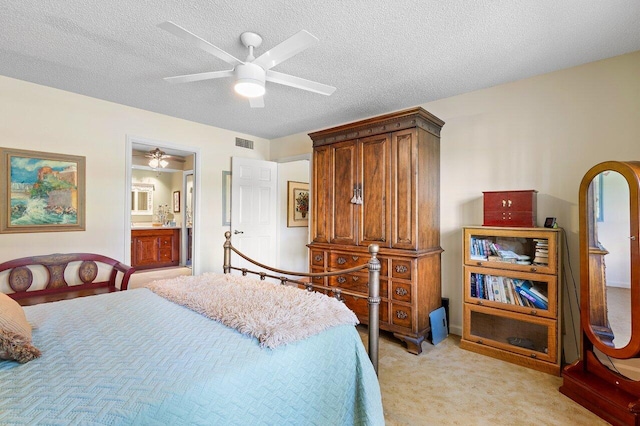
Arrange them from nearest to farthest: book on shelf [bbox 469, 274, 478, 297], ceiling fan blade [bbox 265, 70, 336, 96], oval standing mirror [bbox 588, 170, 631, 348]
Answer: oval standing mirror [bbox 588, 170, 631, 348]
ceiling fan blade [bbox 265, 70, 336, 96]
book on shelf [bbox 469, 274, 478, 297]

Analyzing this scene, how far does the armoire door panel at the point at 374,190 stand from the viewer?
3.24 meters

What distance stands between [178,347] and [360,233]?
2.38 meters

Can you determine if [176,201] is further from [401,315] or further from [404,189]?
[401,315]

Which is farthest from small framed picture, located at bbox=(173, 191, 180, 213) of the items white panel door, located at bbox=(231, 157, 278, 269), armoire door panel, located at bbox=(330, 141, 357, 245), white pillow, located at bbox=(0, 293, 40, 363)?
white pillow, located at bbox=(0, 293, 40, 363)

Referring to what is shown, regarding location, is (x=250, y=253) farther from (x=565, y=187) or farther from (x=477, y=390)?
(x=565, y=187)

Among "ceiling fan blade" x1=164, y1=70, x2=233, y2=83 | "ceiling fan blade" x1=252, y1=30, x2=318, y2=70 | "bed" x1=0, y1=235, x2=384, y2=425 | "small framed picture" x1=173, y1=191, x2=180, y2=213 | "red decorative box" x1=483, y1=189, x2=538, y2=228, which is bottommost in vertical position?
"bed" x1=0, y1=235, x2=384, y2=425

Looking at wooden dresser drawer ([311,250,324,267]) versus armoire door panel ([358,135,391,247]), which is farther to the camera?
wooden dresser drawer ([311,250,324,267])

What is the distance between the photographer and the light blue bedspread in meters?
0.98

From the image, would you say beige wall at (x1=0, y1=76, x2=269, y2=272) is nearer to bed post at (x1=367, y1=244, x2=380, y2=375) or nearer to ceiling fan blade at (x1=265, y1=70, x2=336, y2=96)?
ceiling fan blade at (x1=265, y1=70, x2=336, y2=96)

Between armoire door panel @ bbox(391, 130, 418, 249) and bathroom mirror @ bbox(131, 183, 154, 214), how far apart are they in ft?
22.4

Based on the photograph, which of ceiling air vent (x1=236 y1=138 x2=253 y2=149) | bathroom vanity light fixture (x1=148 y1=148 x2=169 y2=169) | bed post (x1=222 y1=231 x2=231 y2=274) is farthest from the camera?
bathroom vanity light fixture (x1=148 y1=148 x2=169 y2=169)

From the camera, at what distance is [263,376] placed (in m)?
1.26

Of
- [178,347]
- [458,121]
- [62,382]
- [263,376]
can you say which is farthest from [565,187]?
[62,382]

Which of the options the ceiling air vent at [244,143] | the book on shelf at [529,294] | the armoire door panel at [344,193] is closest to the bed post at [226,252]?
the armoire door panel at [344,193]
